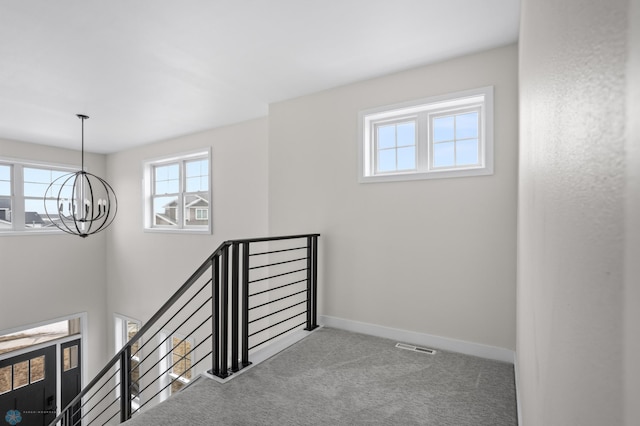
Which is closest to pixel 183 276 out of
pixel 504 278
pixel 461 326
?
pixel 461 326

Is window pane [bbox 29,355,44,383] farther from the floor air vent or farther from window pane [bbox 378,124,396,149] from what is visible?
window pane [bbox 378,124,396,149]

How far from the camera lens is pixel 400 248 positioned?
2.94 m

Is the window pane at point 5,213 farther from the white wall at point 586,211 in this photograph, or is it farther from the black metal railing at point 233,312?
the white wall at point 586,211

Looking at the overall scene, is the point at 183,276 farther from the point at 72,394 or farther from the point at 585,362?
the point at 585,362

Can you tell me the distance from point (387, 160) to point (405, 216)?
59cm

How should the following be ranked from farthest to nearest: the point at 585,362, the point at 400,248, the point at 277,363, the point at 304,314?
the point at 304,314, the point at 400,248, the point at 277,363, the point at 585,362

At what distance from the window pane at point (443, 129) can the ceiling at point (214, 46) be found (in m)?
0.49

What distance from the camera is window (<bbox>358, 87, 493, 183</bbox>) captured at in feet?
8.77

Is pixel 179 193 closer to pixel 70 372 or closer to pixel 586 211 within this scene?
pixel 70 372

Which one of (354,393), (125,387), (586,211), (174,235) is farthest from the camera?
(174,235)

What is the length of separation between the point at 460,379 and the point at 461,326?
52 centimetres

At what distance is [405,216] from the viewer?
2918 mm

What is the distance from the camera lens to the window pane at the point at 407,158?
3018 mm

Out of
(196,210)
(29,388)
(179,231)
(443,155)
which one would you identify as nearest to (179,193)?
(196,210)
